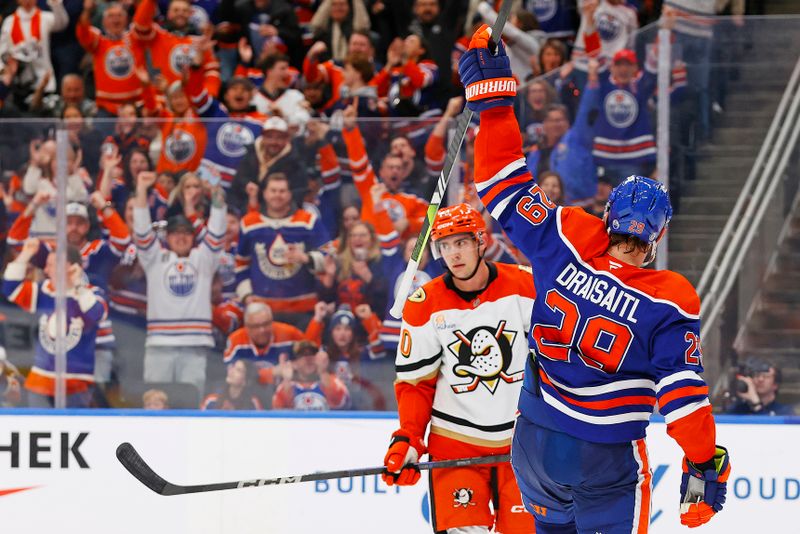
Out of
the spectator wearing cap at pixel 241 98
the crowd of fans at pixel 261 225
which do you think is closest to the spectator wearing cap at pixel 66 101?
the spectator wearing cap at pixel 241 98

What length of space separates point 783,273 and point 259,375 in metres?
2.25

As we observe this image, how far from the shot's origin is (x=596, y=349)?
3.21 m

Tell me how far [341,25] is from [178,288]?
242cm

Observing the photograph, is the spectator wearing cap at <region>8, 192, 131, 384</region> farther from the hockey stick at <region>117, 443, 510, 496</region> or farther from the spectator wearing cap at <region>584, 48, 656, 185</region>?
the spectator wearing cap at <region>584, 48, 656, 185</region>

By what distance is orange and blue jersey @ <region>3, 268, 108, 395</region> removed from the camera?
5973 mm

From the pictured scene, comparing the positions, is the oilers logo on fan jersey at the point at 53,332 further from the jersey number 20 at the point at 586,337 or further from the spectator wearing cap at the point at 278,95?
the jersey number 20 at the point at 586,337

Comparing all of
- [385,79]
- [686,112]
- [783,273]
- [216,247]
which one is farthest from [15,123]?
[783,273]

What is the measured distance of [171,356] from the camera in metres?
5.92

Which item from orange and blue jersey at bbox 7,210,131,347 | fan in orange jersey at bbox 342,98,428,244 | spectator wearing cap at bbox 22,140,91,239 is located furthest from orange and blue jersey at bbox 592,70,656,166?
spectator wearing cap at bbox 22,140,91,239

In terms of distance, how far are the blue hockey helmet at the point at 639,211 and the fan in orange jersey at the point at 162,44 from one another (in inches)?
193

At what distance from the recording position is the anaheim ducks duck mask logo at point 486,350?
4.05m

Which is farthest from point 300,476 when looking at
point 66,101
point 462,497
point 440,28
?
point 66,101

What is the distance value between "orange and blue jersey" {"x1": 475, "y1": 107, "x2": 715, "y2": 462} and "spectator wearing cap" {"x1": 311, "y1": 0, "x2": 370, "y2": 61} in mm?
4424

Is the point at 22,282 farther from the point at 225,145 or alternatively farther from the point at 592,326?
the point at 592,326
